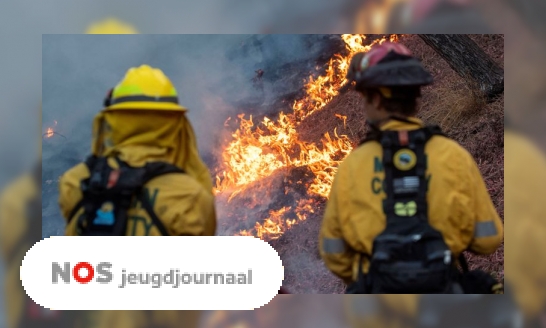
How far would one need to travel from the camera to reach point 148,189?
3.69m

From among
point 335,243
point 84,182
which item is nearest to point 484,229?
point 335,243

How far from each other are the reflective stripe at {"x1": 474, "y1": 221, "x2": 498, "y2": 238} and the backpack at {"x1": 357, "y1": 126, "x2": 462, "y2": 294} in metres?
0.18

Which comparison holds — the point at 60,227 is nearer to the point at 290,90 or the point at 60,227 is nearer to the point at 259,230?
the point at 259,230

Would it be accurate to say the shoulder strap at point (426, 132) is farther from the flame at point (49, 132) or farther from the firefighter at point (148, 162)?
the flame at point (49, 132)

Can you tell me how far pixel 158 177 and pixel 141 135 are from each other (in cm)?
24

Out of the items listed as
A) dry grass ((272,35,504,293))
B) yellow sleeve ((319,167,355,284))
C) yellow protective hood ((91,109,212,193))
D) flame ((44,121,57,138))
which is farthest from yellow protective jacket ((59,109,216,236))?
dry grass ((272,35,504,293))

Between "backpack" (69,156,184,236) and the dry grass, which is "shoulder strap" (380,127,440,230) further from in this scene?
the dry grass

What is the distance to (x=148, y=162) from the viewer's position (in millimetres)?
3770

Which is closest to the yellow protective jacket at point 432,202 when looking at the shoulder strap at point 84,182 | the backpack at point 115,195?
the backpack at point 115,195

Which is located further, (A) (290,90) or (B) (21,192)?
(A) (290,90)

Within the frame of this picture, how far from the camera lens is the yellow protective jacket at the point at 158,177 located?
3.68 m

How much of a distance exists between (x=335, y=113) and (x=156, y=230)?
2462 mm

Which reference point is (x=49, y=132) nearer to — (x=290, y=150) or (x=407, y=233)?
(x=290, y=150)

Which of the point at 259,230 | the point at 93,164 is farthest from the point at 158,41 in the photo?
the point at 93,164
